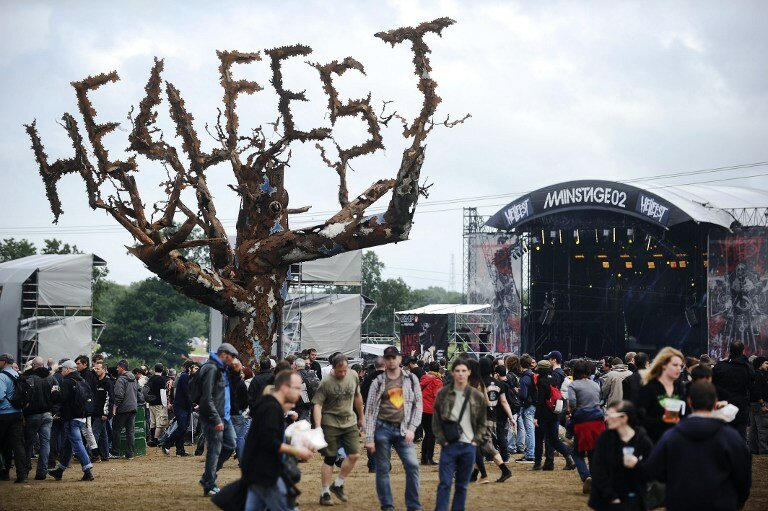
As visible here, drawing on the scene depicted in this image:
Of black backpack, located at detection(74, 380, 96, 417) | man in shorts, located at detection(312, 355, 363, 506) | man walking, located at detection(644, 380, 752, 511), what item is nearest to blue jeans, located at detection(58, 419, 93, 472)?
black backpack, located at detection(74, 380, 96, 417)

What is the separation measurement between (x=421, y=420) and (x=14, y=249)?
201 ft

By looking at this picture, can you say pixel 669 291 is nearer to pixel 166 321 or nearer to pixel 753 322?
pixel 753 322

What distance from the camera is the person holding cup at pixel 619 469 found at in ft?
23.5

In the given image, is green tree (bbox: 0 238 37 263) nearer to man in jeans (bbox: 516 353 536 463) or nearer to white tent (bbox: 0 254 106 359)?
white tent (bbox: 0 254 106 359)

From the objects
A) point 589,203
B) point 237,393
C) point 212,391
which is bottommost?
point 237,393

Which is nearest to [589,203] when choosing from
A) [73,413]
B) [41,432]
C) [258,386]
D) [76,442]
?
[258,386]

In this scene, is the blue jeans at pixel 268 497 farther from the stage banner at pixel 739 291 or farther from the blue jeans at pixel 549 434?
the stage banner at pixel 739 291

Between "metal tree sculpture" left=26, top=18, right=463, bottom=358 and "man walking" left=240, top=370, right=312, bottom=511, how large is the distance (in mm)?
11724

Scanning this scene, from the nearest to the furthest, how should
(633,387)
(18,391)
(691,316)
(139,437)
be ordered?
(633,387)
(18,391)
(139,437)
(691,316)

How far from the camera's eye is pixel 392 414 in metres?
10.5

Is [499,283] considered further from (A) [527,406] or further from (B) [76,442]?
(B) [76,442]

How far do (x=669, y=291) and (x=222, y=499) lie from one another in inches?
1236

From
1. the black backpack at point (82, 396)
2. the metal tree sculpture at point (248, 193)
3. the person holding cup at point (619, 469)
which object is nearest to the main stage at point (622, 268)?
the metal tree sculpture at point (248, 193)

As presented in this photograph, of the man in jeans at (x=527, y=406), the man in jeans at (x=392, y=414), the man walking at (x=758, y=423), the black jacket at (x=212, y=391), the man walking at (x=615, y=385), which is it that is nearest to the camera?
the man in jeans at (x=392, y=414)
